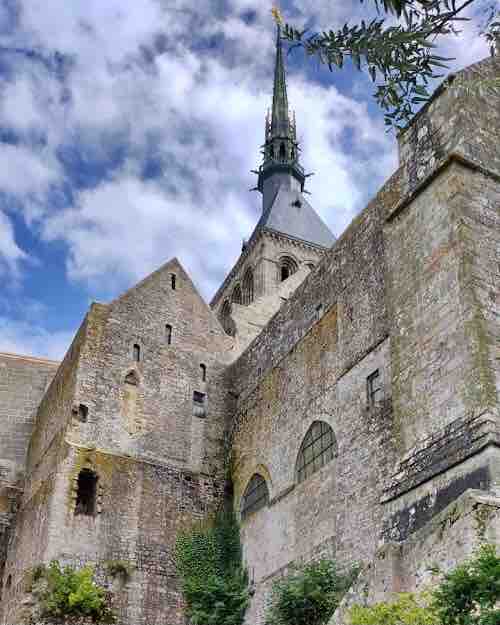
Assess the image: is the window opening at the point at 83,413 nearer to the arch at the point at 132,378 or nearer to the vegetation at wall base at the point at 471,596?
the arch at the point at 132,378

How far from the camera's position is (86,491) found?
49.0 ft

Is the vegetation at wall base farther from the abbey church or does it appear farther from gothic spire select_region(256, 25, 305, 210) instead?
gothic spire select_region(256, 25, 305, 210)

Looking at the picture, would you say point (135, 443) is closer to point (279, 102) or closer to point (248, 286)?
point (248, 286)

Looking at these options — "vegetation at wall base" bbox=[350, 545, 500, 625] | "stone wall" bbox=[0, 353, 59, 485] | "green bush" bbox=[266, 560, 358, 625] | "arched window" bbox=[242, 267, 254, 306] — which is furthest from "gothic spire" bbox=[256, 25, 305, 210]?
"vegetation at wall base" bbox=[350, 545, 500, 625]

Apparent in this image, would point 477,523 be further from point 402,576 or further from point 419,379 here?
point 419,379

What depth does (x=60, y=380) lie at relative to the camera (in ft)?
56.3

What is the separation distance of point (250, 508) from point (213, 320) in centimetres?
463

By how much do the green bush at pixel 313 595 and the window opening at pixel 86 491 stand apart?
4.52m

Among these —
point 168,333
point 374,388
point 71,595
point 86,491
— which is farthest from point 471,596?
point 168,333

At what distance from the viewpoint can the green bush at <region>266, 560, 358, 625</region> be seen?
11.0m

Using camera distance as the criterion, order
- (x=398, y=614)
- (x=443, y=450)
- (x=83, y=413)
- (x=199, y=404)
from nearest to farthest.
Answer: (x=398, y=614) → (x=443, y=450) → (x=83, y=413) → (x=199, y=404)

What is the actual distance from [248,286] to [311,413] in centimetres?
3408

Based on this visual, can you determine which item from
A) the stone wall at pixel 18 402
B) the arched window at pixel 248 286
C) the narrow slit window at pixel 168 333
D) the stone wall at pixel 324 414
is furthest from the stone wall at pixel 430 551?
the arched window at pixel 248 286

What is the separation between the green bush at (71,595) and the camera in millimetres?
13344
